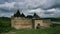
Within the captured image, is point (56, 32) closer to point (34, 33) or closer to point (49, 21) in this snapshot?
point (34, 33)

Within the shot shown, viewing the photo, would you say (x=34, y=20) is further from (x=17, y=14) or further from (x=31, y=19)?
(x=17, y=14)

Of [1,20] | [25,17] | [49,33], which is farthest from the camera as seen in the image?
[1,20]

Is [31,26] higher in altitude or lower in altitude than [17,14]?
lower

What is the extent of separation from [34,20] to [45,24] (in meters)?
0.64

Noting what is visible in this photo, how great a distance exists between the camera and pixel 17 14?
→ 10.0 metres

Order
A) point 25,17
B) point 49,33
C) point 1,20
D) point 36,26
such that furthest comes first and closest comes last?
point 1,20
point 25,17
point 36,26
point 49,33

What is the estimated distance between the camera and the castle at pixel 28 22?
378 inches

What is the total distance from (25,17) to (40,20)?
0.93m

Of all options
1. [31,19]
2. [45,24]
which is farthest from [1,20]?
[45,24]

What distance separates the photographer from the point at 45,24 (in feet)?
32.3

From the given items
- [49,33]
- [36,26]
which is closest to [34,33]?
[49,33]

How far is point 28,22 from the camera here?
9883 mm

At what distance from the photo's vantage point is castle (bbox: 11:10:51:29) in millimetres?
9606

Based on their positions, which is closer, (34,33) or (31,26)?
(34,33)
